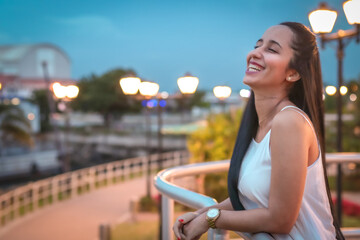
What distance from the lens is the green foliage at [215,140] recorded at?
442 inches

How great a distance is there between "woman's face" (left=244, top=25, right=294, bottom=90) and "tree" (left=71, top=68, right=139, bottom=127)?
4835 centimetres

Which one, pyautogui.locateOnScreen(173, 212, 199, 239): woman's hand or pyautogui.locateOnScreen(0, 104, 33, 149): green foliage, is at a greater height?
pyautogui.locateOnScreen(173, 212, 199, 239): woman's hand

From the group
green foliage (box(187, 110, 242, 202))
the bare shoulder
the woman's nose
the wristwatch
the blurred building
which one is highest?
the blurred building

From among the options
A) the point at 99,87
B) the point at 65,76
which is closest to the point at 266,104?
the point at 99,87

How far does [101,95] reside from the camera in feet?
163

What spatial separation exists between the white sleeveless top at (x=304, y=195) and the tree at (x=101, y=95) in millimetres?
48415

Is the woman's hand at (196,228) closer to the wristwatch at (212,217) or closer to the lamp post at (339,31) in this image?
the wristwatch at (212,217)

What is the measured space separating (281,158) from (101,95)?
5001 centimetres

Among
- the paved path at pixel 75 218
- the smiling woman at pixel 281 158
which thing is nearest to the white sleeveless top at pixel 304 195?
the smiling woman at pixel 281 158

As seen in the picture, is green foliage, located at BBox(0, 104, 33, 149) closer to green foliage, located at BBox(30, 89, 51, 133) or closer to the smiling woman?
the smiling woman

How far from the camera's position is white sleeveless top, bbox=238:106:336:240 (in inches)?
45.6

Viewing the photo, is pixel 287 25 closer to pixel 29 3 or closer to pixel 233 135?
pixel 233 135

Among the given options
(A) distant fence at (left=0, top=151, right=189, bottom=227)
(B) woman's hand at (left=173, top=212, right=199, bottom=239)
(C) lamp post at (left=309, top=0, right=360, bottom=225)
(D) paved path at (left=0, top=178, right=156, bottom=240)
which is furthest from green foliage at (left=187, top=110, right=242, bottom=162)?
(B) woman's hand at (left=173, top=212, right=199, bottom=239)

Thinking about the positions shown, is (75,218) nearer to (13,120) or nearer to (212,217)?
(13,120)
